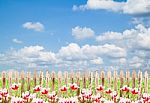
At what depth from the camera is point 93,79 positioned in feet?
66.0

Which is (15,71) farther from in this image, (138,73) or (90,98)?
(90,98)

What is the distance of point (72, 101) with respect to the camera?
26.8 feet

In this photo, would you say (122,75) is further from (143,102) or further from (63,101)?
(63,101)

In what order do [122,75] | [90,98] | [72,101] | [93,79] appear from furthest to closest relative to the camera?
[93,79], [122,75], [90,98], [72,101]

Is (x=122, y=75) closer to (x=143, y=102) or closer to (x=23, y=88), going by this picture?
(x=23, y=88)

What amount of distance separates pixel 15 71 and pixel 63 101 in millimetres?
11781

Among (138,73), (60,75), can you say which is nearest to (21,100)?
(60,75)

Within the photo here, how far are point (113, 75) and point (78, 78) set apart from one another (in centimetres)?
183

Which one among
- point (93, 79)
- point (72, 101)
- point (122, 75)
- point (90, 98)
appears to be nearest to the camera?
point (72, 101)

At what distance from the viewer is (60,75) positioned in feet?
61.7

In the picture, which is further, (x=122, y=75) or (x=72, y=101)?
(x=122, y=75)

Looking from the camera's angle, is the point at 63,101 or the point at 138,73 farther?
the point at 138,73

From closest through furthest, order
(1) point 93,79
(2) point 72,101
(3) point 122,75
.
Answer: (2) point 72,101 < (3) point 122,75 < (1) point 93,79

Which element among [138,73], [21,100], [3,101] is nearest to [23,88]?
[138,73]
